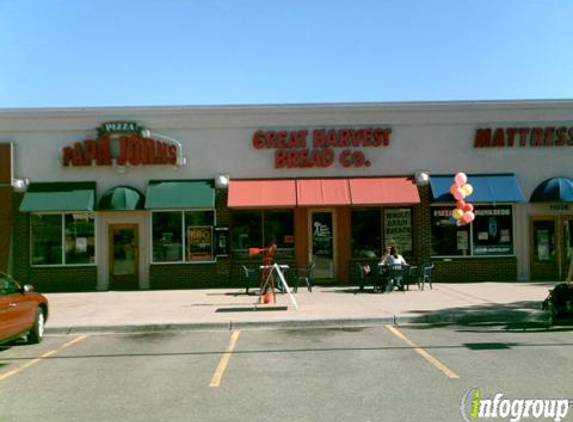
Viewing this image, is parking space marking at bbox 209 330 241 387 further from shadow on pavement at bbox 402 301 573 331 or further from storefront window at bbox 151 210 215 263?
storefront window at bbox 151 210 215 263

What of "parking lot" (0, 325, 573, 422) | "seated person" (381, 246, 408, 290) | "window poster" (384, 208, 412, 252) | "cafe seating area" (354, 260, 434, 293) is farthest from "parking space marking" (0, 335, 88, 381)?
"window poster" (384, 208, 412, 252)

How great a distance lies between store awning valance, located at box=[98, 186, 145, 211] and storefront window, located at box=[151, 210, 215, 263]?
2.78ft

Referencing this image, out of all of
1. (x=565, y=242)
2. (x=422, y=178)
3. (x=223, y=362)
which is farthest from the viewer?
(x=565, y=242)

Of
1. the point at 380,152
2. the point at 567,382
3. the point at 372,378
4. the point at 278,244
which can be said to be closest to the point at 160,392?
the point at 372,378

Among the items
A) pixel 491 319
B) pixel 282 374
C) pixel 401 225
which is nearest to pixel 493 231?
pixel 401 225

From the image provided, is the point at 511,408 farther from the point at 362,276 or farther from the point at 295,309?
the point at 362,276

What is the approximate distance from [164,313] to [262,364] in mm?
6148

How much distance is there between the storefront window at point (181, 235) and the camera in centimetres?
2092

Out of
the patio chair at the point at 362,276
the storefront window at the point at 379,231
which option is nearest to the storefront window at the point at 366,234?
the storefront window at the point at 379,231

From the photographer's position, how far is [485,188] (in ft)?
67.8

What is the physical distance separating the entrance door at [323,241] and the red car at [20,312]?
407 inches

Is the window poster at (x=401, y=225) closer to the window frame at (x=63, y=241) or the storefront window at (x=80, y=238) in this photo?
the window frame at (x=63, y=241)

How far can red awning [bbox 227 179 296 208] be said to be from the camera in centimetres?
2011

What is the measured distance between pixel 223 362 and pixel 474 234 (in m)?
13.8
